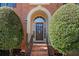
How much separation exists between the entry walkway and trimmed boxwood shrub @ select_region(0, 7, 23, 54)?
429 mm

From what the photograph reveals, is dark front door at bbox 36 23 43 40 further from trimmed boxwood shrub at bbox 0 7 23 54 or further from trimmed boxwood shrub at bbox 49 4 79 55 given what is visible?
trimmed boxwood shrub at bbox 0 7 23 54

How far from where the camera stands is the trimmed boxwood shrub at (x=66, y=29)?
860cm

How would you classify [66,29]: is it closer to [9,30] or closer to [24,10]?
[24,10]

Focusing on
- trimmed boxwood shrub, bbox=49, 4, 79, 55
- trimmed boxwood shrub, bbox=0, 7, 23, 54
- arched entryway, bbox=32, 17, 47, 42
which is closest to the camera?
trimmed boxwood shrub, bbox=49, 4, 79, 55

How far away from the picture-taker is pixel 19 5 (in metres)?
9.13

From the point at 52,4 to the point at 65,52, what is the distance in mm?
1286

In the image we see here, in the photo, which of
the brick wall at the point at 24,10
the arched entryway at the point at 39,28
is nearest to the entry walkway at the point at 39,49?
the arched entryway at the point at 39,28

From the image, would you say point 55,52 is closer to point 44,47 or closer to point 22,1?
point 44,47

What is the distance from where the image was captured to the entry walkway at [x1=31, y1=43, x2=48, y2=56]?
29.2ft

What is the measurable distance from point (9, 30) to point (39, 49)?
0.95 meters

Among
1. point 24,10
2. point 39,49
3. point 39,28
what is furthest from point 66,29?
point 24,10

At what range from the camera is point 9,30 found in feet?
29.2

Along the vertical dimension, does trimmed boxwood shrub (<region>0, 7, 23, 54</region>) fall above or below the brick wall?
below

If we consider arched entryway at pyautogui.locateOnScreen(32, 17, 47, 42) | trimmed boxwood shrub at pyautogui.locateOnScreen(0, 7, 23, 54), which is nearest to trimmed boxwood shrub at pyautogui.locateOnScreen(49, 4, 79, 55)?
arched entryway at pyautogui.locateOnScreen(32, 17, 47, 42)
